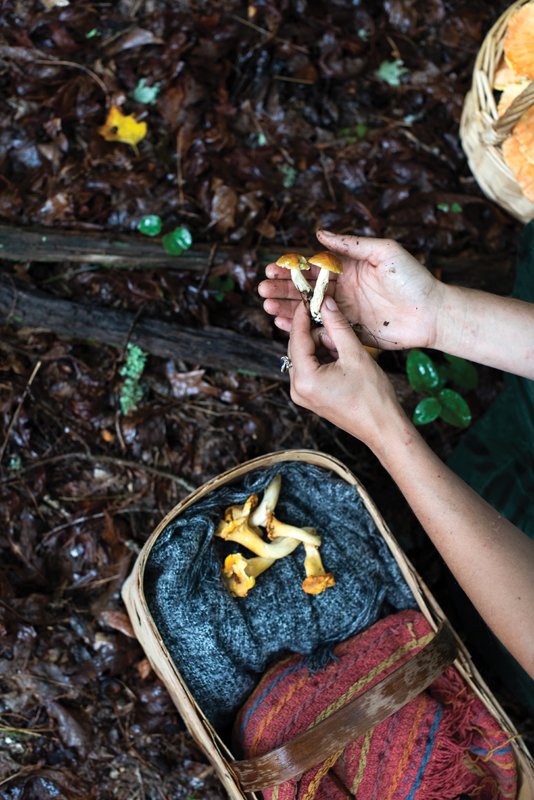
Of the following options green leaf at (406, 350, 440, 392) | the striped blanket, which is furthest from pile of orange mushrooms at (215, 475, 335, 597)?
green leaf at (406, 350, 440, 392)

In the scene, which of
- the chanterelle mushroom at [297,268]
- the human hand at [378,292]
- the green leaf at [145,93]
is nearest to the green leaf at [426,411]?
the human hand at [378,292]

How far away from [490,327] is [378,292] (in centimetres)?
40

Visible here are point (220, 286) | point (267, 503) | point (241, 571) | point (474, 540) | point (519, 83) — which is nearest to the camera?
point (474, 540)

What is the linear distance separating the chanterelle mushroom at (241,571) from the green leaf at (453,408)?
0.93m

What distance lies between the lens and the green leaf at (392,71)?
11.0ft

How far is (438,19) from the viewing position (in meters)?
3.36

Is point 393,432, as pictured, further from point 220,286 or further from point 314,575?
point 220,286

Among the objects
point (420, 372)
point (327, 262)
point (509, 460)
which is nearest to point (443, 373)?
point (420, 372)

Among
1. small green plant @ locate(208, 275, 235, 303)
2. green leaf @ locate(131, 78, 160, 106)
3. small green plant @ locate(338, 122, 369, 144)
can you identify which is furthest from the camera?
small green plant @ locate(338, 122, 369, 144)

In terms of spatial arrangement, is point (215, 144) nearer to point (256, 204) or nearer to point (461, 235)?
point (256, 204)

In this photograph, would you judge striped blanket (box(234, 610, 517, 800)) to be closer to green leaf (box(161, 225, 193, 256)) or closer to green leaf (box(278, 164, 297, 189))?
green leaf (box(161, 225, 193, 256))

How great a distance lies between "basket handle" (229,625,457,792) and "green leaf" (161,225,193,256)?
1895mm

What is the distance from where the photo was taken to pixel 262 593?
8.02 feet

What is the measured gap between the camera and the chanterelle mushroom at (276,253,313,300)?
211 centimetres
